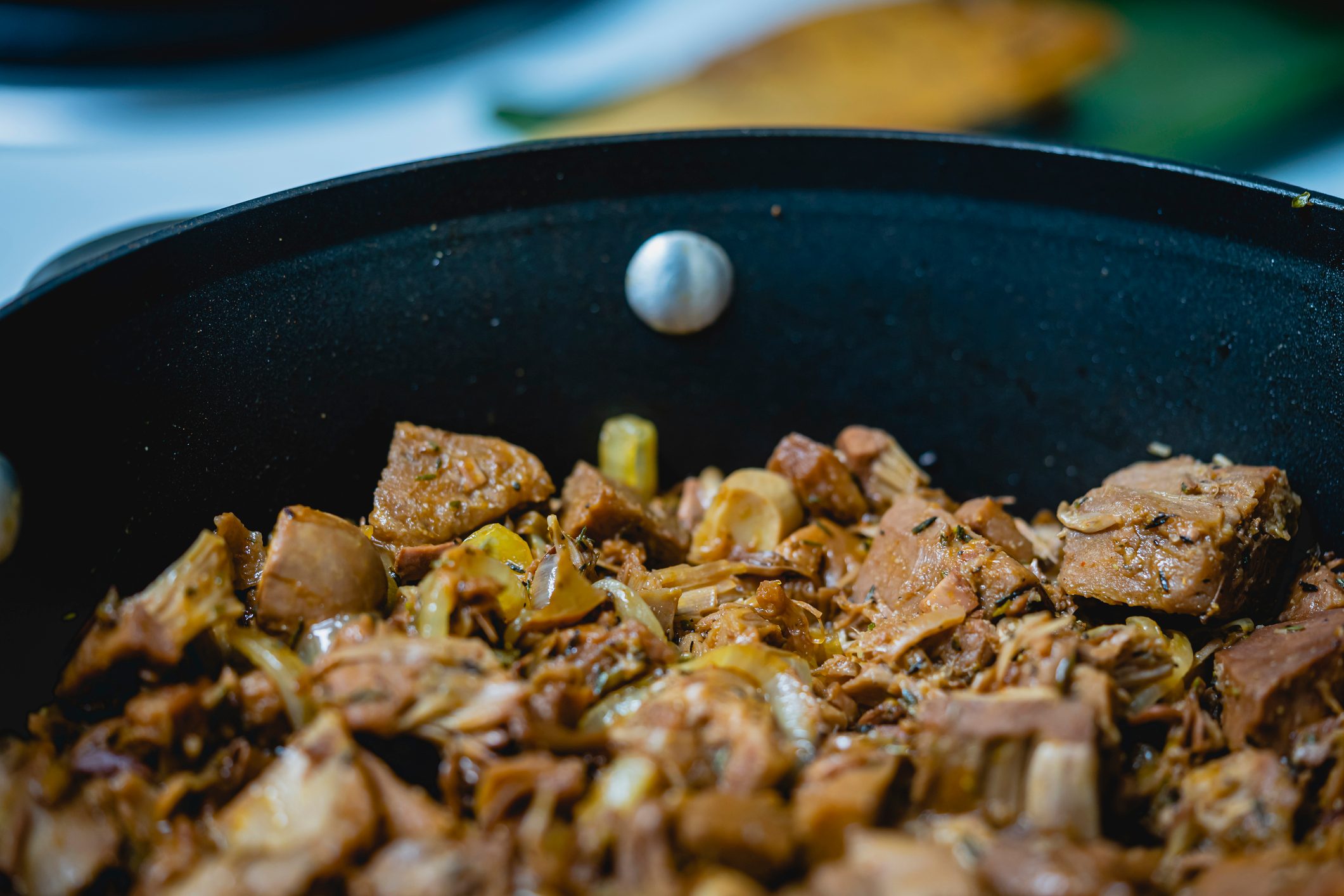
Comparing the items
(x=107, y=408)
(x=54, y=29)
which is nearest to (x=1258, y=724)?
(x=107, y=408)

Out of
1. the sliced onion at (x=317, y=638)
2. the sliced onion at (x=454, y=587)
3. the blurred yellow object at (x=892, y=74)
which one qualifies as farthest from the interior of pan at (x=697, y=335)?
the blurred yellow object at (x=892, y=74)

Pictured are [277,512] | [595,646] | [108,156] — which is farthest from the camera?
[108,156]

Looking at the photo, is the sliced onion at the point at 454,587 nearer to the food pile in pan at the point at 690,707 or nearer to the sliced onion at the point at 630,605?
the food pile in pan at the point at 690,707

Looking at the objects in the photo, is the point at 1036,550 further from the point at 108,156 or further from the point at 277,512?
the point at 108,156

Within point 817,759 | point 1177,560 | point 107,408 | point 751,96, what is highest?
point 751,96

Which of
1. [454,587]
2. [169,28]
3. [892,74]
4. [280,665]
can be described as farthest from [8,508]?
[892,74]
